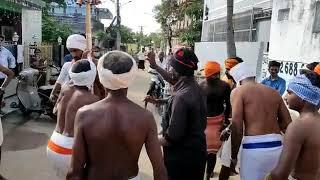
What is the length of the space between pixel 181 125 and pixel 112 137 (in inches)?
46.0

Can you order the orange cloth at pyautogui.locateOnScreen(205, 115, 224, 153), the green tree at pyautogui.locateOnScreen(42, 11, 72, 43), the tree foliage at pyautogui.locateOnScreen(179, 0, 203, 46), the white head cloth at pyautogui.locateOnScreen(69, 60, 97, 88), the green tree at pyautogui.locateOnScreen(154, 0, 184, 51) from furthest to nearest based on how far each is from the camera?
the green tree at pyautogui.locateOnScreen(154, 0, 184, 51), the tree foliage at pyautogui.locateOnScreen(179, 0, 203, 46), the green tree at pyautogui.locateOnScreen(42, 11, 72, 43), the orange cloth at pyautogui.locateOnScreen(205, 115, 224, 153), the white head cloth at pyautogui.locateOnScreen(69, 60, 97, 88)

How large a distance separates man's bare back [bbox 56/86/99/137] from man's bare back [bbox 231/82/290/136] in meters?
1.42

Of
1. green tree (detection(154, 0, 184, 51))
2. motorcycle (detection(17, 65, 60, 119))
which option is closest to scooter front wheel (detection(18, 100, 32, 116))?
motorcycle (detection(17, 65, 60, 119))

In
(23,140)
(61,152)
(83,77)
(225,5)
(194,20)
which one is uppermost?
(225,5)

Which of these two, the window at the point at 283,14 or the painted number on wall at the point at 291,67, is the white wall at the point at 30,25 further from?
the painted number on wall at the point at 291,67

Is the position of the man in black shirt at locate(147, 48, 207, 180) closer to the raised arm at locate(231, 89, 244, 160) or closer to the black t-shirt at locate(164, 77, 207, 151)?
the black t-shirt at locate(164, 77, 207, 151)

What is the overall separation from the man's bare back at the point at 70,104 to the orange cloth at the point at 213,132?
203 centimetres

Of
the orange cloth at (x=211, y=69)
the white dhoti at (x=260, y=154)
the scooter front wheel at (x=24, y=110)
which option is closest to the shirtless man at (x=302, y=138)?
the white dhoti at (x=260, y=154)

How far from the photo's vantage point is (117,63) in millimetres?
2777

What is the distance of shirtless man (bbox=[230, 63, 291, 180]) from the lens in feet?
14.3

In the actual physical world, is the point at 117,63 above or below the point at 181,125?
above

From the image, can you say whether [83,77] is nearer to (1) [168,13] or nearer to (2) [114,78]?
(2) [114,78]

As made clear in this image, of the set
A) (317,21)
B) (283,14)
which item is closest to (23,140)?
(317,21)

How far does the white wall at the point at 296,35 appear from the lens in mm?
8461
